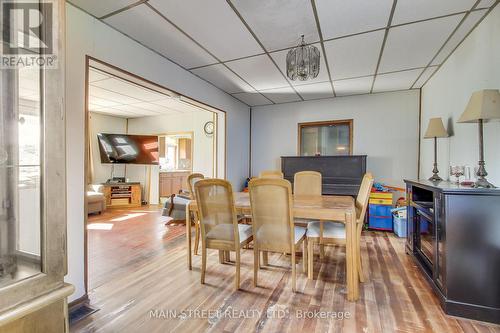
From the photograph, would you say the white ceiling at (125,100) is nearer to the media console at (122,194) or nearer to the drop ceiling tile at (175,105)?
the drop ceiling tile at (175,105)

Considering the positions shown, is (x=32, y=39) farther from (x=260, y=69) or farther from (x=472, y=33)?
(x=472, y=33)

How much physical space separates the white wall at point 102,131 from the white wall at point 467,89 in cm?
713

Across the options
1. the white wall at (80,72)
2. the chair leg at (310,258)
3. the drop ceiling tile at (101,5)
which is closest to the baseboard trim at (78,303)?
the white wall at (80,72)

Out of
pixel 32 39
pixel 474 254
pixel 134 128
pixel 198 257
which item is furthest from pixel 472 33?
pixel 134 128

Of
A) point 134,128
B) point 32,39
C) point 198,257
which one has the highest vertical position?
point 134,128

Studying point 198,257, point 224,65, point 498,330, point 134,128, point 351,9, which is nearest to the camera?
point 498,330

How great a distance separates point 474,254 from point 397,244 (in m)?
1.86

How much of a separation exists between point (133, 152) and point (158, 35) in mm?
4478

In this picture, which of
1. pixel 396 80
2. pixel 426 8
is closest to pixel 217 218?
pixel 426 8

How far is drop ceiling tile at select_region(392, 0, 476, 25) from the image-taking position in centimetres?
196

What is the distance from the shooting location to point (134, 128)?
687cm

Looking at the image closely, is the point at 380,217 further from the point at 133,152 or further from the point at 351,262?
the point at 133,152

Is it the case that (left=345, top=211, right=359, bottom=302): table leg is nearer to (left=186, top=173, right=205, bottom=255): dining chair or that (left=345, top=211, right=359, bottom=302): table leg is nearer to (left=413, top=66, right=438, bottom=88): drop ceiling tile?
(left=186, top=173, right=205, bottom=255): dining chair

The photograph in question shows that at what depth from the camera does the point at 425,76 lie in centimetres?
364
